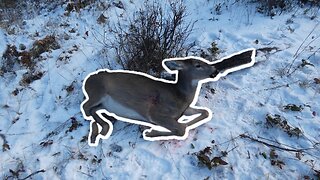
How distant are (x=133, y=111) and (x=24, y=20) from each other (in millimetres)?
4271

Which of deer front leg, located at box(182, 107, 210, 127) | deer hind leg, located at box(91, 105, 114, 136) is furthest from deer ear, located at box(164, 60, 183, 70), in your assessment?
deer hind leg, located at box(91, 105, 114, 136)

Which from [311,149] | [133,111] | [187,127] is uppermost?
[133,111]

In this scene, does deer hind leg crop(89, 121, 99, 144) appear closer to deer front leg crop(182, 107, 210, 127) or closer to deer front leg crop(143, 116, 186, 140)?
deer front leg crop(143, 116, 186, 140)

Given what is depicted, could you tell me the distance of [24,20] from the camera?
704cm

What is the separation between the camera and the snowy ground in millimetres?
3834

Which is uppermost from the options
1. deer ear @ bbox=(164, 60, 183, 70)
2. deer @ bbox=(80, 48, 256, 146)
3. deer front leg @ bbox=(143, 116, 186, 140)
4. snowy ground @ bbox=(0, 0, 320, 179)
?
deer ear @ bbox=(164, 60, 183, 70)

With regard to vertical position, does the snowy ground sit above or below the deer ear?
below

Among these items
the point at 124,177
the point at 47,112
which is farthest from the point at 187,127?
the point at 47,112

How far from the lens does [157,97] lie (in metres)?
3.66

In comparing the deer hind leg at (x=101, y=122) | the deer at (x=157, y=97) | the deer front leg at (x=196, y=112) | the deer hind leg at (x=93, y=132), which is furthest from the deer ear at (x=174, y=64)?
the deer hind leg at (x=93, y=132)

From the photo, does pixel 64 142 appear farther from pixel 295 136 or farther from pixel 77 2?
pixel 77 2

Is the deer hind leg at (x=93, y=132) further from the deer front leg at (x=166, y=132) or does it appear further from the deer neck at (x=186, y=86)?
the deer neck at (x=186, y=86)

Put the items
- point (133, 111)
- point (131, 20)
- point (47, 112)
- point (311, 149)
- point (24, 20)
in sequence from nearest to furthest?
point (133, 111)
point (311, 149)
point (47, 112)
point (131, 20)
point (24, 20)

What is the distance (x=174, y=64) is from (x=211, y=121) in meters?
0.95
